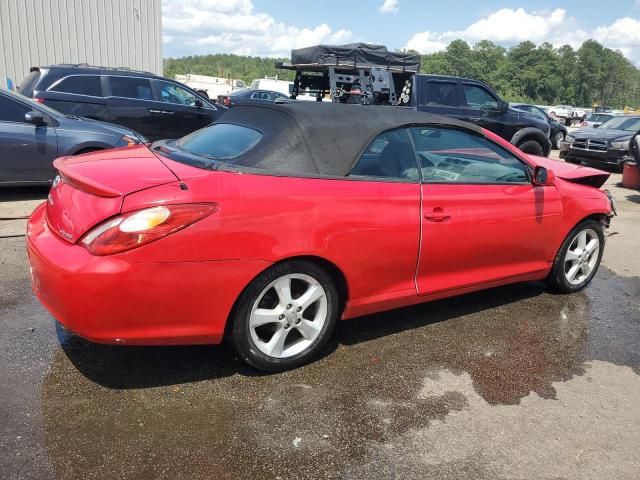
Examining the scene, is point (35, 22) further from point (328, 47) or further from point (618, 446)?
point (618, 446)

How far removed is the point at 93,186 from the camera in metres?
2.73

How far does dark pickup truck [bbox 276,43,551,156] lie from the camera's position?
1020 centimetres

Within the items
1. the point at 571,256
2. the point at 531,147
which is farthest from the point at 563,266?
the point at 531,147

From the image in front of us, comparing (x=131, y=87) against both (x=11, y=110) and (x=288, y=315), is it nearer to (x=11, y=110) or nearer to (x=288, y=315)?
(x=11, y=110)

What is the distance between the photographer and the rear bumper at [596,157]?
12852 millimetres

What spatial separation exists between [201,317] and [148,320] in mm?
257

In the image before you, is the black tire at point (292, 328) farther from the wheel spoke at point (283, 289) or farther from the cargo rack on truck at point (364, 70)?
the cargo rack on truck at point (364, 70)

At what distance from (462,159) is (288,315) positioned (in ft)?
5.90

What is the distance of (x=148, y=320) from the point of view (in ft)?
8.71

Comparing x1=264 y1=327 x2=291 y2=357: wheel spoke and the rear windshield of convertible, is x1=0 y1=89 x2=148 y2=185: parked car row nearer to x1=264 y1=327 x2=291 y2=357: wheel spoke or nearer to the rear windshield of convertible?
the rear windshield of convertible

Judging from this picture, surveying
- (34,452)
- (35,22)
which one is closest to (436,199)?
(34,452)

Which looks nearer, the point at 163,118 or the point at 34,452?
the point at 34,452

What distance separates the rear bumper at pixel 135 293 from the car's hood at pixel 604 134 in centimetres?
1293

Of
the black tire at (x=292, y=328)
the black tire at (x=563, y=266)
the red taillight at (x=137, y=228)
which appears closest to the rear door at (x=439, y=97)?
the black tire at (x=563, y=266)
